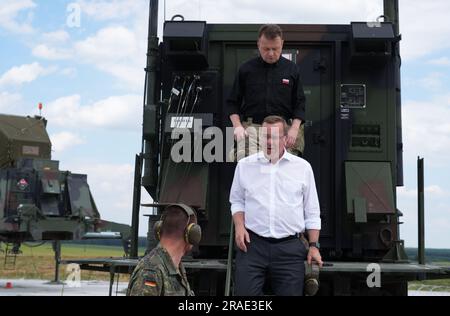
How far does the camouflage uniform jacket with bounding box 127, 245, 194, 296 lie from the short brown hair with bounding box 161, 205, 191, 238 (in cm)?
10

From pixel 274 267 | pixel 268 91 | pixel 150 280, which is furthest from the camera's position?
pixel 268 91

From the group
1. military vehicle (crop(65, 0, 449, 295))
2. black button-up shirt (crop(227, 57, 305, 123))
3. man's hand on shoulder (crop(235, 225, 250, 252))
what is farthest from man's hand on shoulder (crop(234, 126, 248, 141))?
military vehicle (crop(65, 0, 449, 295))

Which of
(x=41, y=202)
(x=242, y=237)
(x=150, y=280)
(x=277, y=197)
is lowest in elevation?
(x=150, y=280)

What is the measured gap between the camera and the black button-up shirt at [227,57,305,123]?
214 inches

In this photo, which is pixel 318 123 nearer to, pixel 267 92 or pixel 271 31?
pixel 267 92

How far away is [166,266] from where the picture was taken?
129 inches

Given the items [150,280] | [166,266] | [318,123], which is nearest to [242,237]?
[166,266]

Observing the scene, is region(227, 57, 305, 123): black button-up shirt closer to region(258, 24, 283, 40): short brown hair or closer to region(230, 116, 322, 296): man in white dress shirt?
region(258, 24, 283, 40): short brown hair

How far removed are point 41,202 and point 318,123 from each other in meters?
14.4

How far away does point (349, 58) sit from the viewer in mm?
7070

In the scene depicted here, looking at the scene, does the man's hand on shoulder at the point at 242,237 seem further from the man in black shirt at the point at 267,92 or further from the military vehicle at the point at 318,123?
the military vehicle at the point at 318,123

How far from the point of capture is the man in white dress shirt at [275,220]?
4.25m
